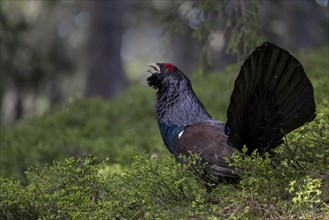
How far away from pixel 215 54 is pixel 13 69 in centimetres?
953

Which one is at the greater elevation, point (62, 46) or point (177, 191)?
point (62, 46)

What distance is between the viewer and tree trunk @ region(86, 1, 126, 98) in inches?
764

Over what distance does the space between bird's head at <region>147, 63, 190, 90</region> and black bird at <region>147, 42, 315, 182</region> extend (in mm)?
536

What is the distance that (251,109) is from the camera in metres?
5.30

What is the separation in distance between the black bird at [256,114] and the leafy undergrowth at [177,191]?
0.46 ft

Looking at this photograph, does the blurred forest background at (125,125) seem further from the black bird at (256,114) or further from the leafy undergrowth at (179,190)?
the black bird at (256,114)

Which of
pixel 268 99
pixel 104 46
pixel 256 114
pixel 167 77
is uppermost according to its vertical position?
pixel 104 46

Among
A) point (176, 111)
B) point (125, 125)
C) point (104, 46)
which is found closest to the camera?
point (176, 111)

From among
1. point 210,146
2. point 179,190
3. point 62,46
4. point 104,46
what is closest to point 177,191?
point 179,190

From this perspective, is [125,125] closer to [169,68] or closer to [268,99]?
[169,68]

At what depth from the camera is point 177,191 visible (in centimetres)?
552

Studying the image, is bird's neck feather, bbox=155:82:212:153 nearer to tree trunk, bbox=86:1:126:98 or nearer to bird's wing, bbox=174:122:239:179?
bird's wing, bbox=174:122:239:179

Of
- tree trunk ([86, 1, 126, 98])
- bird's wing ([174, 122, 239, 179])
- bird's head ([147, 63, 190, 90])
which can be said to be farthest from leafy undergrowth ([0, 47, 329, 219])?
tree trunk ([86, 1, 126, 98])

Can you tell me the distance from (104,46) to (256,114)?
14.7 metres
